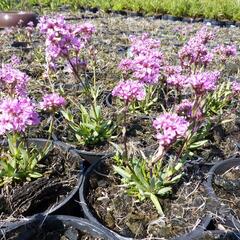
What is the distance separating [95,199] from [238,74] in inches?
134

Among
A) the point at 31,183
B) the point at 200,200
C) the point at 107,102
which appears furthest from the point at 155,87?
the point at 31,183

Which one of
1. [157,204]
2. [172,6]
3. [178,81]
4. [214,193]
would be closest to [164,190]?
[157,204]

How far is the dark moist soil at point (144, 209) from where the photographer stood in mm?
2217

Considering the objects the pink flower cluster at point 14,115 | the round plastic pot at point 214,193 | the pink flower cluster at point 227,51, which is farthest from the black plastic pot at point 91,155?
the pink flower cluster at point 227,51

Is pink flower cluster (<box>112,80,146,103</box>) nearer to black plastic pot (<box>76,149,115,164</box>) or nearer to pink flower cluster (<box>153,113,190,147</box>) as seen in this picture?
pink flower cluster (<box>153,113,190,147</box>)

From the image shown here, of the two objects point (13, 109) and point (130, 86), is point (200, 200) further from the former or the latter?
point (13, 109)

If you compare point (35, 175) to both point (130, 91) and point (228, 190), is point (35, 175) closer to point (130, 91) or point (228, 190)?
point (130, 91)

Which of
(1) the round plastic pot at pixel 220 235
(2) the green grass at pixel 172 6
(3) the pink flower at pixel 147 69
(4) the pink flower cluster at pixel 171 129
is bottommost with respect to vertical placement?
(2) the green grass at pixel 172 6

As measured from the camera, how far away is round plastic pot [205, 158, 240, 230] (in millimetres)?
2189

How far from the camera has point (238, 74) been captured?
5.12 m

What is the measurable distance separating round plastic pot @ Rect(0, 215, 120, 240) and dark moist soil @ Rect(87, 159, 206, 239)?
0.70 feet

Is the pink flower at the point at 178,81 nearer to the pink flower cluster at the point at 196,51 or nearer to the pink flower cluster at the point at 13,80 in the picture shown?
the pink flower cluster at the point at 196,51

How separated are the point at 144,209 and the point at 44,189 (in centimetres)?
65

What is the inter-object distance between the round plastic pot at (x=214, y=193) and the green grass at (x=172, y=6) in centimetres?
→ 955
